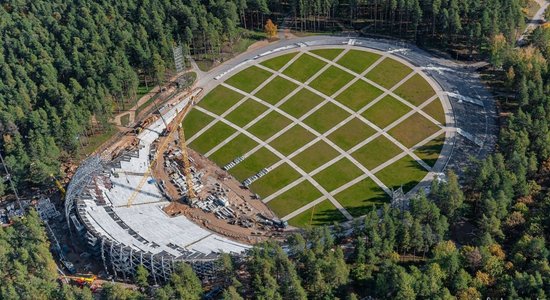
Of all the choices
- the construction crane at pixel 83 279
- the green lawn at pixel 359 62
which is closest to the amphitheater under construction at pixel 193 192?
the construction crane at pixel 83 279

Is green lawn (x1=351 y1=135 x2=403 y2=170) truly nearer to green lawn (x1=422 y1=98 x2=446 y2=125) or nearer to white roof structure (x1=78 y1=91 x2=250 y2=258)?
green lawn (x1=422 y1=98 x2=446 y2=125)

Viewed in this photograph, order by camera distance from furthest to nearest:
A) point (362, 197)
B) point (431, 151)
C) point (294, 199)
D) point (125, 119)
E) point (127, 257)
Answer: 1. point (125, 119)
2. point (431, 151)
3. point (294, 199)
4. point (362, 197)
5. point (127, 257)

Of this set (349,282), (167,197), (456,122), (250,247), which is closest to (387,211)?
(349,282)

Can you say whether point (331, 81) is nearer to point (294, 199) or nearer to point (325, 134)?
point (325, 134)

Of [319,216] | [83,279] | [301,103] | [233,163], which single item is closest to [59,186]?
[83,279]

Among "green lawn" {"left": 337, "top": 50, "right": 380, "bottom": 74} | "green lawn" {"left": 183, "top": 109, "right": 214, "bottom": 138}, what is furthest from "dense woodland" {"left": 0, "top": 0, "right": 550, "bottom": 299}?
"green lawn" {"left": 337, "top": 50, "right": 380, "bottom": 74}

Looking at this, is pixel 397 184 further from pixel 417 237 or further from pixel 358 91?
pixel 358 91
